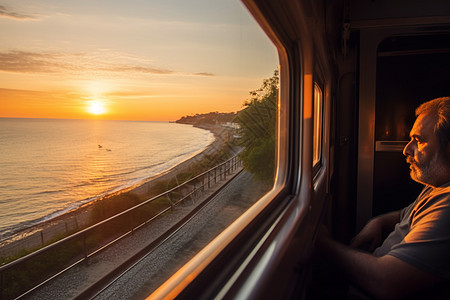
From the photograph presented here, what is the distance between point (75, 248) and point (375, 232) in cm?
164

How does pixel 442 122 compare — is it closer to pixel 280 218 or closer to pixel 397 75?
pixel 280 218

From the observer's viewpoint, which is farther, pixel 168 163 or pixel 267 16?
pixel 267 16

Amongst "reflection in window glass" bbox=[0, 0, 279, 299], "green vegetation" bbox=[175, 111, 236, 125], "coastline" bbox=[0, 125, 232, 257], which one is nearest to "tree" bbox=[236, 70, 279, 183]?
"green vegetation" bbox=[175, 111, 236, 125]

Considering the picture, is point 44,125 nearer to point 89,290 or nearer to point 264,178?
point 89,290

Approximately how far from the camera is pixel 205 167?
4.34ft

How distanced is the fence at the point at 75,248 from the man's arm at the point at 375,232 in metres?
1.22

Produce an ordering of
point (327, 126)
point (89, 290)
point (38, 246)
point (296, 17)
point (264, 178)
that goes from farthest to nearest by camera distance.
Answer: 1. point (327, 126)
2. point (264, 178)
3. point (296, 17)
4. point (89, 290)
5. point (38, 246)

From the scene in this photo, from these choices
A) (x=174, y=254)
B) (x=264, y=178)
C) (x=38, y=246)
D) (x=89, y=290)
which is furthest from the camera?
(x=264, y=178)

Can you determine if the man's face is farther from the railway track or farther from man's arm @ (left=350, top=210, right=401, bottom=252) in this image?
the railway track

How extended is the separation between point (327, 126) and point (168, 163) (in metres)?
2.41

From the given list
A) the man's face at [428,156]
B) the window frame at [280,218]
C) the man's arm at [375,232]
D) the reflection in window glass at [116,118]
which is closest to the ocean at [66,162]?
the reflection in window glass at [116,118]

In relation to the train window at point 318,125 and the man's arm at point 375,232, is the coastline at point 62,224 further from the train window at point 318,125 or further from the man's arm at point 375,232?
the train window at point 318,125

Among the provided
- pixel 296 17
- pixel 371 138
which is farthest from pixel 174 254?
pixel 371 138

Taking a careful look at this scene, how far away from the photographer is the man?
1109 mm
